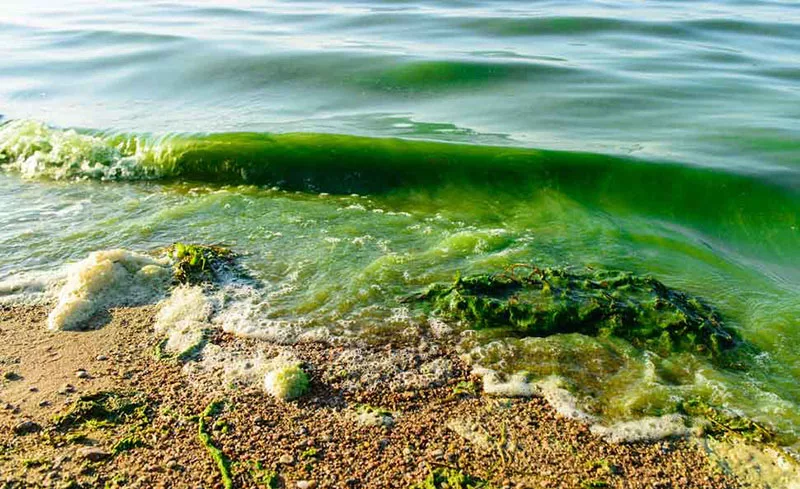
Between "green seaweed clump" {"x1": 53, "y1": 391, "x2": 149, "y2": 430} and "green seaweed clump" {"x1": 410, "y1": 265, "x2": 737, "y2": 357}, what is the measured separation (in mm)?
1763

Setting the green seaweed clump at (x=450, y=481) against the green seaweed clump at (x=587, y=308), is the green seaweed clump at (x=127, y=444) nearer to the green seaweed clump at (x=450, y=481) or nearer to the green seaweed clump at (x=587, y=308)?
the green seaweed clump at (x=450, y=481)

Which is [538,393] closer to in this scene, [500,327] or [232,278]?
[500,327]

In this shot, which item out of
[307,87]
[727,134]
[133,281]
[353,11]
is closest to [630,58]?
[727,134]

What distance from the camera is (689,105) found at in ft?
28.0

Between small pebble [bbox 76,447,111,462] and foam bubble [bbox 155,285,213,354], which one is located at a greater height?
foam bubble [bbox 155,285,213,354]

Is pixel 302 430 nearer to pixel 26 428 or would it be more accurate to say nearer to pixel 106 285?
pixel 26 428

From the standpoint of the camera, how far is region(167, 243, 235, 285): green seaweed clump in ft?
13.7

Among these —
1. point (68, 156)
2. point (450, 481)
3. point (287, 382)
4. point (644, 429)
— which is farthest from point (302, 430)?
point (68, 156)

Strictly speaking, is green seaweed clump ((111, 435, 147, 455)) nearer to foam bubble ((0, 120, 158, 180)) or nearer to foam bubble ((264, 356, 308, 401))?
foam bubble ((264, 356, 308, 401))

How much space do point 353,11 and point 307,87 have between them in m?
8.21

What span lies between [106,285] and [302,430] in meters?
2.03

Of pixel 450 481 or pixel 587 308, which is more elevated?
pixel 587 308

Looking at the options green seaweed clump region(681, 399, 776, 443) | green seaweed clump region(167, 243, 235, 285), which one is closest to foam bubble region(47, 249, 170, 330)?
green seaweed clump region(167, 243, 235, 285)

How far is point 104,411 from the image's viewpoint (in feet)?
9.32
